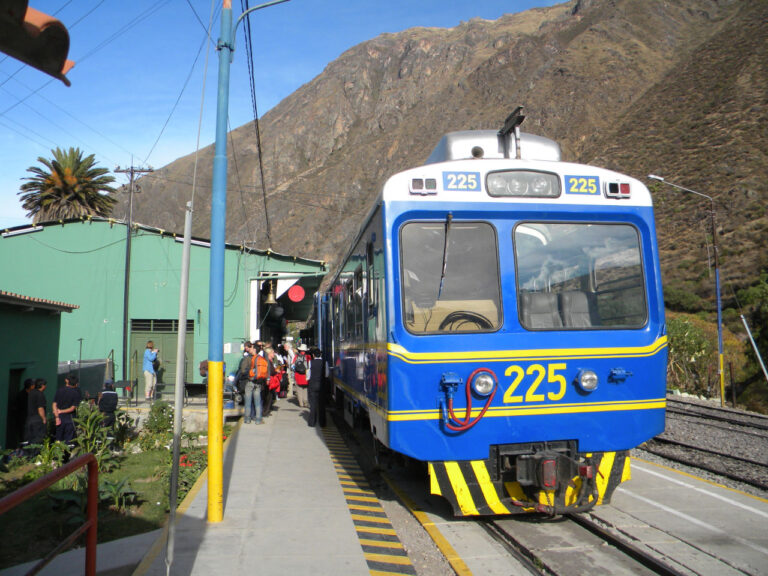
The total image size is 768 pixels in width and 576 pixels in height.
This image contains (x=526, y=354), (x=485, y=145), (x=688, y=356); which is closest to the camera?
(x=526, y=354)

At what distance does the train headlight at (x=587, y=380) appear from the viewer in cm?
570

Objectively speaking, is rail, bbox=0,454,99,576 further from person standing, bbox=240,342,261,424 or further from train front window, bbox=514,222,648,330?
Result: person standing, bbox=240,342,261,424

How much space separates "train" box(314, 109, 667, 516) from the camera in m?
5.54

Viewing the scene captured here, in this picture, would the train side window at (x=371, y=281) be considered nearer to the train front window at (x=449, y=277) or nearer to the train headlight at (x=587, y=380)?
the train front window at (x=449, y=277)

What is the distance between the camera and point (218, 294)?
662 centimetres

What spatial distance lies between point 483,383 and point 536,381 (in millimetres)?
511

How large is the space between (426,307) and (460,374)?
2.19ft

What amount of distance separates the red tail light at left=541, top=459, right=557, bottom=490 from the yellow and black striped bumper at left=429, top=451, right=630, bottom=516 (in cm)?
19

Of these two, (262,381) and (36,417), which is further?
(262,381)

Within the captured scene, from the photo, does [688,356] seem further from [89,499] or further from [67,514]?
[89,499]

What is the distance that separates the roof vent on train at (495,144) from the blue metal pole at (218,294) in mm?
2424

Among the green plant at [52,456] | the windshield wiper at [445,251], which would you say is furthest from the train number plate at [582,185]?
the green plant at [52,456]

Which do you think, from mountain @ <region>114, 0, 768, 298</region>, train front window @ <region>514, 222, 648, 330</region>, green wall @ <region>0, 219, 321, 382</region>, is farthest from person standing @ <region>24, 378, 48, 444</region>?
green wall @ <region>0, 219, 321, 382</region>

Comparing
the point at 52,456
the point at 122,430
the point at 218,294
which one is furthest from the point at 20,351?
the point at 218,294
